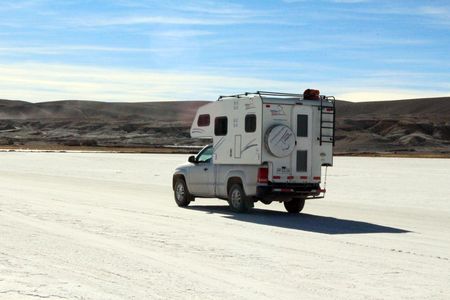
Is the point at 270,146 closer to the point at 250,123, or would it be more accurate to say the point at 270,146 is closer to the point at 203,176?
the point at 250,123

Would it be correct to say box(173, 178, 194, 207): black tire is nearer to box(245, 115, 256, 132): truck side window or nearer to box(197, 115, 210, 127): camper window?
box(197, 115, 210, 127): camper window

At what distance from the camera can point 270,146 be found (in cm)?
1953

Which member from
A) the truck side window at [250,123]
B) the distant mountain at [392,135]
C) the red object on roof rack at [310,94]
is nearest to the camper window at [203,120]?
the truck side window at [250,123]

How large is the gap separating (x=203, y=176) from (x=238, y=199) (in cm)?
172

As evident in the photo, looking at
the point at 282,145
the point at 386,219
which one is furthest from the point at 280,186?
the point at 386,219

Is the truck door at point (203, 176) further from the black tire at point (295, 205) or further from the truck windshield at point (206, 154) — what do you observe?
the black tire at point (295, 205)

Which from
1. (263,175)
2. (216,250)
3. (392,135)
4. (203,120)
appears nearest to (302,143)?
(263,175)

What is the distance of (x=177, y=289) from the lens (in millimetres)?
9586

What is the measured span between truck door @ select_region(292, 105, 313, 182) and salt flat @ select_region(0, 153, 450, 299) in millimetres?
1062

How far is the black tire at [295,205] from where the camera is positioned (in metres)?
21.3

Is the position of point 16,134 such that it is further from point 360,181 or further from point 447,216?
point 447,216

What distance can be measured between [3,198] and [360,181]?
1857cm

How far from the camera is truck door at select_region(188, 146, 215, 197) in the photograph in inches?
854

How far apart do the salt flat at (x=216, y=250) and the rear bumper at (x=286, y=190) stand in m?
0.52
